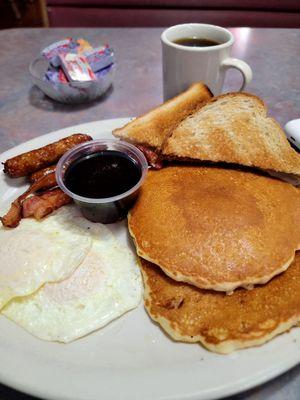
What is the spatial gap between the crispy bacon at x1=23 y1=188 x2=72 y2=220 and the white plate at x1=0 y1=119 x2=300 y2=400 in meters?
0.43

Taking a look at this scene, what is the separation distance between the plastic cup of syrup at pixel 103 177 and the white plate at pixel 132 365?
441 mm

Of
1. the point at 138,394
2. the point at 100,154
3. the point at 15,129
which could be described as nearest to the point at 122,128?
the point at 100,154

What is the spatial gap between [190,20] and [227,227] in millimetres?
3185

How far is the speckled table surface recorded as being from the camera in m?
2.26

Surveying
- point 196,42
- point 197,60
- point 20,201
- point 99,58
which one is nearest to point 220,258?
point 20,201

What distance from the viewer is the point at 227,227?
1.30 m

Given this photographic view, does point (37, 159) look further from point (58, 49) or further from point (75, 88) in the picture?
point (58, 49)

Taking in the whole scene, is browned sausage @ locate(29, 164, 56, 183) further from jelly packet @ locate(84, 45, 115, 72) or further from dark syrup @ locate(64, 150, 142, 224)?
jelly packet @ locate(84, 45, 115, 72)

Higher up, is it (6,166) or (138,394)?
(6,166)

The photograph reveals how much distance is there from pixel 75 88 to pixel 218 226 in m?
1.36

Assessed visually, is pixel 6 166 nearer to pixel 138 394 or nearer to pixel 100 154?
pixel 100 154

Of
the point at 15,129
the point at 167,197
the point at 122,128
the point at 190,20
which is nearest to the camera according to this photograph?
the point at 167,197

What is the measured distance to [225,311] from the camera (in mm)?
1171

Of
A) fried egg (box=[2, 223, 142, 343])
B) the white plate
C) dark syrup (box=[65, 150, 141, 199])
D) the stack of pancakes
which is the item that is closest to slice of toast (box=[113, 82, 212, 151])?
dark syrup (box=[65, 150, 141, 199])
